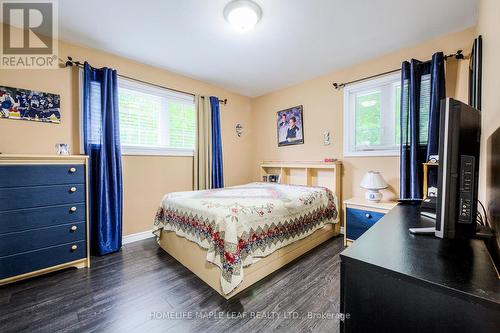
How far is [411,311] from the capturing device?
0.64m

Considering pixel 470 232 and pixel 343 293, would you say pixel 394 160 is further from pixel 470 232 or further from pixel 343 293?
pixel 343 293

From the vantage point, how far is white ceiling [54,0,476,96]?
1.93 metres

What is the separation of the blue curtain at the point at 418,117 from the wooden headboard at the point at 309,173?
84 centimetres

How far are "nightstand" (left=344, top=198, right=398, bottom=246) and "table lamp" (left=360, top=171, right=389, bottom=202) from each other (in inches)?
3.0

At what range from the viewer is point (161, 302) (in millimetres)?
1702

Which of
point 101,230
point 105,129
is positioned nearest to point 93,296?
point 101,230

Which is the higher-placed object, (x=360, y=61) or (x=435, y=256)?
(x=360, y=61)

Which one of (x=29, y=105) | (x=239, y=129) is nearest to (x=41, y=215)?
(x=29, y=105)

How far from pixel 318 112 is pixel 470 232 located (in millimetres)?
2812

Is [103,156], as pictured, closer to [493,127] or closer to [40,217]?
[40,217]

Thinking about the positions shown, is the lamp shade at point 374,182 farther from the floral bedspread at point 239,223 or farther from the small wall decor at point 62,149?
the small wall decor at point 62,149

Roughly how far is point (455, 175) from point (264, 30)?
2.12m

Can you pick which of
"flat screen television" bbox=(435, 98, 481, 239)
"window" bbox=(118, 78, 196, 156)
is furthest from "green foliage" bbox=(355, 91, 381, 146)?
"window" bbox=(118, 78, 196, 156)

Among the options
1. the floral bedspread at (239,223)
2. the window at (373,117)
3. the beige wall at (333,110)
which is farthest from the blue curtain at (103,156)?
the window at (373,117)
